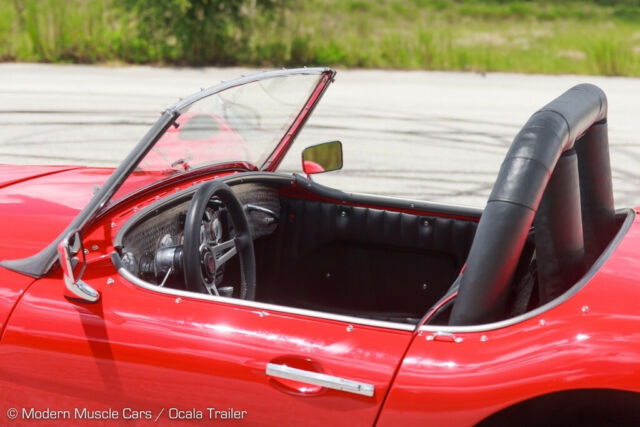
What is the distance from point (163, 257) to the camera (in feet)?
9.16

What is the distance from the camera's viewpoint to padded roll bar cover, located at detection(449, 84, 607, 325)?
7.22ft

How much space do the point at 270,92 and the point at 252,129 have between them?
23cm

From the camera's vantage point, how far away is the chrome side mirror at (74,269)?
7.66 feet

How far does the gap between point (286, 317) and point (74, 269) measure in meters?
0.65

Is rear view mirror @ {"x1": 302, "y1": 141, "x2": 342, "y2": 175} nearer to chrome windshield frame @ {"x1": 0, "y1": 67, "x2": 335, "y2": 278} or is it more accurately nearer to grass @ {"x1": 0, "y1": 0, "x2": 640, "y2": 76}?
chrome windshield frame @ {"x1": 0, "y1": 67, "x2": 335, "y2": 278}

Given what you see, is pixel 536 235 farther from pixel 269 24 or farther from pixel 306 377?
pixel 269 24

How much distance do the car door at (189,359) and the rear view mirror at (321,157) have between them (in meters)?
1.45

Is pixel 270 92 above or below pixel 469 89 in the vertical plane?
above

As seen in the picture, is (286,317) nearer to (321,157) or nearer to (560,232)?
(560,232)

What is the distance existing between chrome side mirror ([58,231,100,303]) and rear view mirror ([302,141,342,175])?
4.92ft

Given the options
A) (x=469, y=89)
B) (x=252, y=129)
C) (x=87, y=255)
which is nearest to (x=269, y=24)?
(x=469, y=89)

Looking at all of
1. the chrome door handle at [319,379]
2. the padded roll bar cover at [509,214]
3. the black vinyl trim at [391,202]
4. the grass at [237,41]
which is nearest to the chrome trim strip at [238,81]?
the black vinyl trim at [391,202]

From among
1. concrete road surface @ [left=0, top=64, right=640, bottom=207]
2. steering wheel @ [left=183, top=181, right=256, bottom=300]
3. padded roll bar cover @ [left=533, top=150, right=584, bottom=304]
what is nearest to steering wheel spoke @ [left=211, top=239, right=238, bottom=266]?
steering wheel @ [left=183, top=181, right=256, bottom=300]

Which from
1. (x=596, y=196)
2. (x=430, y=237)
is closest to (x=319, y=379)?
(x=596, y=196)
